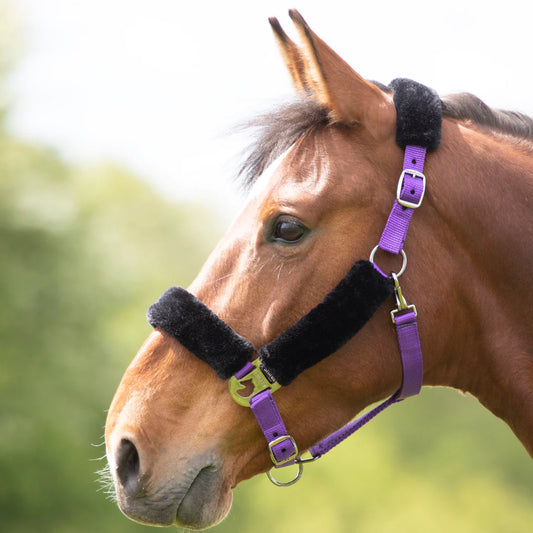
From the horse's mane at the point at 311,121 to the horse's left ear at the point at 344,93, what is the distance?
0.36ft

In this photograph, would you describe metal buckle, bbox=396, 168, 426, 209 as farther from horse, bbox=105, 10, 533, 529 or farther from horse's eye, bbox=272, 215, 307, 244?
horse's eye, bbox=272, 215, 307, 244

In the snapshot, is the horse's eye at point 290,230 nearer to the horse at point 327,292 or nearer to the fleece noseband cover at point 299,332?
the horse at point 327,292

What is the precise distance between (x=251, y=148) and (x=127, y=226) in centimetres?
1440

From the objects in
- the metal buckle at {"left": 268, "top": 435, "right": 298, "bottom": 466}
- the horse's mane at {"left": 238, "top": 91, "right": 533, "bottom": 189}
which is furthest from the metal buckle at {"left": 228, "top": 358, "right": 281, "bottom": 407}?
the horse's mane at {"left": 238, "top": 91, "right": 533, "bottom": 189}

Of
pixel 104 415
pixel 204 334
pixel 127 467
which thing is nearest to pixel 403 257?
pixel 204 334

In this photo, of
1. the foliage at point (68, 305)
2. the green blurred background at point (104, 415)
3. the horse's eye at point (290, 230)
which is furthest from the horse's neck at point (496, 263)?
the foliage at point (68, 305)

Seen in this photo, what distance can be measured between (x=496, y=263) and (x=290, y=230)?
36.2 inches

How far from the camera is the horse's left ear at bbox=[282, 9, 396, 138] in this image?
8.58 ft

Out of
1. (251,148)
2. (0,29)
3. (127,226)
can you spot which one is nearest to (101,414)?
(127,226)

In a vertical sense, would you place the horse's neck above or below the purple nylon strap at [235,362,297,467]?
above

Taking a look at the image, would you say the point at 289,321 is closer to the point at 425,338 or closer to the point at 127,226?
the point at 425,338

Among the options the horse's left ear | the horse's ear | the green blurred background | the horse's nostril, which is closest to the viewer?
the horse's nostril

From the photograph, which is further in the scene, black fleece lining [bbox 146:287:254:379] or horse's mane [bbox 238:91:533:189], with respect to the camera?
horse's mane [bbox 238:91:533:189]

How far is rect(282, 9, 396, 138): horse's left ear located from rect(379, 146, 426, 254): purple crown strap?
205 millimetres
